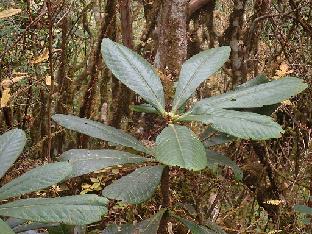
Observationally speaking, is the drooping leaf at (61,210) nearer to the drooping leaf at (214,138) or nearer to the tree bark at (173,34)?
the drooping leaf at (214,138)

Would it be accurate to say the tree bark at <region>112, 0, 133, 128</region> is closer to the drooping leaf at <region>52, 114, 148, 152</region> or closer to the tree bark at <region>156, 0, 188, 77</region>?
the tree bark at <region>156, 0, 188, 77</region>

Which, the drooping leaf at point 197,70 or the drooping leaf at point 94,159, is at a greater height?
the drooping leaf at point 197,70

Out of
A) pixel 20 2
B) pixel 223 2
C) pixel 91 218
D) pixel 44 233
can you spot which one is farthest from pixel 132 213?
pixel 223 2

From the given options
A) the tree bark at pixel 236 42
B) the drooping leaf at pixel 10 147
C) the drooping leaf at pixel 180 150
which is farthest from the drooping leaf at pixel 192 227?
→ the tree bark at pixel 236 42

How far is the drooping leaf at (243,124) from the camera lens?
1.00 m

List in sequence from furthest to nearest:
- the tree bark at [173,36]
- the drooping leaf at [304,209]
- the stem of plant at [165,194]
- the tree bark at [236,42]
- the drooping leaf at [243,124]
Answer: the tree bark at [236,42] < the tree bark at [173,36] < the drooping leaf at [304,209] < the stem of plant at [165,194] < the drooping leaf at [243,124]

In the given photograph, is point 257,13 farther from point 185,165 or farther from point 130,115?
point 185,165

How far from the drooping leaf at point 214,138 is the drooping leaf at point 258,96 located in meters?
0.12

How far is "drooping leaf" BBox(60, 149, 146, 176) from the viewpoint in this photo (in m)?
1.07

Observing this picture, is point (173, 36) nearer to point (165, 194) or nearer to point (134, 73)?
point (134, 73)

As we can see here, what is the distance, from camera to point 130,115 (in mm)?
2814

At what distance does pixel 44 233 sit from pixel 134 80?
2.41 feet

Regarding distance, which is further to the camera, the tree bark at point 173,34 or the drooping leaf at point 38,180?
the tree bark at point 173,34

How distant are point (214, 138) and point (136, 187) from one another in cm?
28
